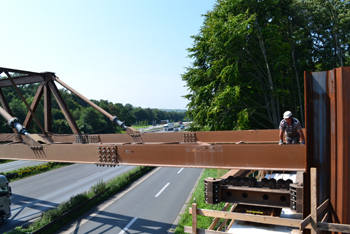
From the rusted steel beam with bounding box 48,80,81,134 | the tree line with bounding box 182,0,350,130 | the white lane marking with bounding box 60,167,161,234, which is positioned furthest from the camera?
the tree line with bounding box 182,0,350,130

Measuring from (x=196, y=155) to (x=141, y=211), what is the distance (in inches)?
416

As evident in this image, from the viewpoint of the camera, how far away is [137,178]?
22.5 meters

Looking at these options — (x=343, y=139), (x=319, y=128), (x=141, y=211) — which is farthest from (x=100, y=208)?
(x=343, y=139)

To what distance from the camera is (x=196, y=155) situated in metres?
5.50

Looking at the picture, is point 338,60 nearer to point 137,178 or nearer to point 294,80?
point 294,80

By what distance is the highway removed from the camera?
12477mm

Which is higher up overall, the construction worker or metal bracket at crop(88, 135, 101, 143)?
the construction worker

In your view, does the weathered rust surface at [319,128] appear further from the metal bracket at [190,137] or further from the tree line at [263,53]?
the tree line at [263,53]

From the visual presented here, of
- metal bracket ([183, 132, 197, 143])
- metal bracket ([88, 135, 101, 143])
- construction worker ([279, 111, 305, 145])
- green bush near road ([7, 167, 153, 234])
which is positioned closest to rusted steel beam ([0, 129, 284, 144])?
metal bracket ([183, 132, 197, 143])

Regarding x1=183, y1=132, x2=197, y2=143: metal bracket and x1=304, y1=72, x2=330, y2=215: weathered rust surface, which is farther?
x1=183, y1=132, x2=197, y2=143: metal bracket

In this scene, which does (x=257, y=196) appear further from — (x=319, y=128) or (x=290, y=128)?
(x=290, y=128)

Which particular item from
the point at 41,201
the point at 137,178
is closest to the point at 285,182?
the point at 41,201

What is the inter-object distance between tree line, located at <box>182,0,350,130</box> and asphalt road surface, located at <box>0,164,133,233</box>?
11950mm

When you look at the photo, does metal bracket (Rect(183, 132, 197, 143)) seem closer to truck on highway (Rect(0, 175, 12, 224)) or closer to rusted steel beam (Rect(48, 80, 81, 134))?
rusted steel beam (Rect(48, 80, 81, 134))
